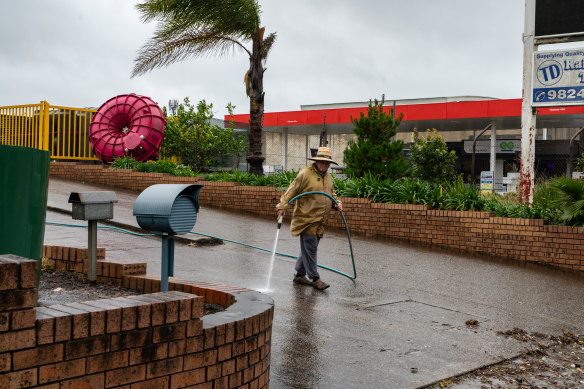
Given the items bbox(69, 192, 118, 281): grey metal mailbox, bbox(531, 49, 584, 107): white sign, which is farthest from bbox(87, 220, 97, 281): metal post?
bbox(531, 49, 584, 107): white sign

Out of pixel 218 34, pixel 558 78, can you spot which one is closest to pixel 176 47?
pixel 218 34

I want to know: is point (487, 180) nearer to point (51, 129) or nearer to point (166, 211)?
point (51, 129)

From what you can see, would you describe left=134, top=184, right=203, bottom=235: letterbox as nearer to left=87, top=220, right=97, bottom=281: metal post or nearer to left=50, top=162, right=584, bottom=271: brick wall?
left=87, top=220, right=97, bottom=281: metal post

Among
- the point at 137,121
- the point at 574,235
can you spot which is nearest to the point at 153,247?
the point at 574,235

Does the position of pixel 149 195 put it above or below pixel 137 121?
below

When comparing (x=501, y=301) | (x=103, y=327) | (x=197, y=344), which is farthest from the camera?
(x=501, y=301)

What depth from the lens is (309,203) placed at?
7852mm

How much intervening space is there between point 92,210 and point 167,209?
3.69 feet

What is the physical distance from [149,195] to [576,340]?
4242 mm

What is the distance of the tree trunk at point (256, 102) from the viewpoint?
1725 cm

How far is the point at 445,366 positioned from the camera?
504 centimetres

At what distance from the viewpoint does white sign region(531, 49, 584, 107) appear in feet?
41.1

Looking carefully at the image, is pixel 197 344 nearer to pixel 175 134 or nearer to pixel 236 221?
pixel 236 221

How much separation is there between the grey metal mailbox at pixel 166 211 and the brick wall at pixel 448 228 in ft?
26.6
